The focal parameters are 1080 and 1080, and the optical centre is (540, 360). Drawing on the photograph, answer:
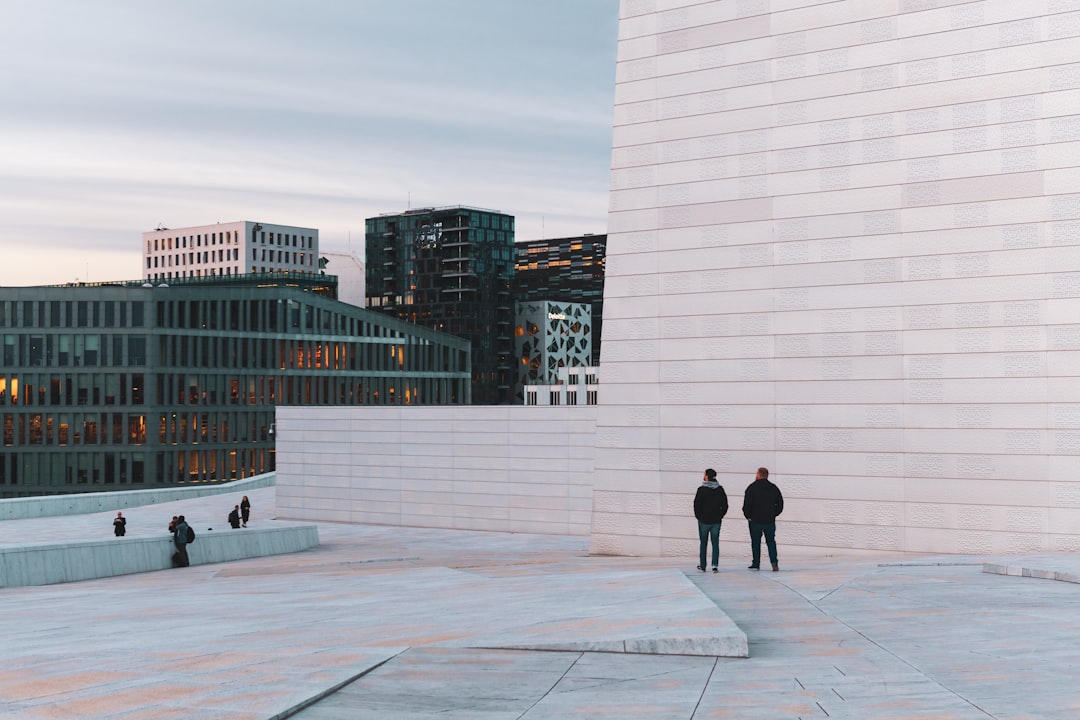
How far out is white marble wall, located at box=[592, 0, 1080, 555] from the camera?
21969mm

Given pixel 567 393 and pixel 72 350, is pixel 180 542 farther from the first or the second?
pixel 567 393

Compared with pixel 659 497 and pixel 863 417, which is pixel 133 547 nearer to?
pixel 659 497

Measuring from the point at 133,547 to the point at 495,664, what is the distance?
22209 mm

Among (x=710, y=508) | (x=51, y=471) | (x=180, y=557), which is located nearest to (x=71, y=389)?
(x=51, y=471)

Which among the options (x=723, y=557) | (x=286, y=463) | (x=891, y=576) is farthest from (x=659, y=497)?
(x=286, y=463)

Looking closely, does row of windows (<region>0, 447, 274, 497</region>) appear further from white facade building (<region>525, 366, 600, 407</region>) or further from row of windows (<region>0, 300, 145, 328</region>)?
white facade building (<region>525, 366, 600, 407</region>)

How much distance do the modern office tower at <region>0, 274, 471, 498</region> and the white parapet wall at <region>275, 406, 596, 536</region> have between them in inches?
1799

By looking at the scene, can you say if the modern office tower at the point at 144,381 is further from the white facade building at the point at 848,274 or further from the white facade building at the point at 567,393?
the white facade building at the point at 848,274

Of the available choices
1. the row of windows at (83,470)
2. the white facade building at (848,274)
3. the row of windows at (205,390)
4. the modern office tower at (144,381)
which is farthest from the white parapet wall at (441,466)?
the row of windows at (205,390)

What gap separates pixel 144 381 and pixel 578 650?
98.3 meters

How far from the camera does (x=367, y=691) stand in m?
8.89

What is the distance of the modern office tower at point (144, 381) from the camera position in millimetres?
99812

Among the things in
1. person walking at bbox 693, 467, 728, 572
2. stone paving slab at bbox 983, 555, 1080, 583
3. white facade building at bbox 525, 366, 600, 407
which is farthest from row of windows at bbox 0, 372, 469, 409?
stone paving slab at bbox 983, 555, 1080, 583

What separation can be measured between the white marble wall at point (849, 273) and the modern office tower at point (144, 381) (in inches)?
3124
